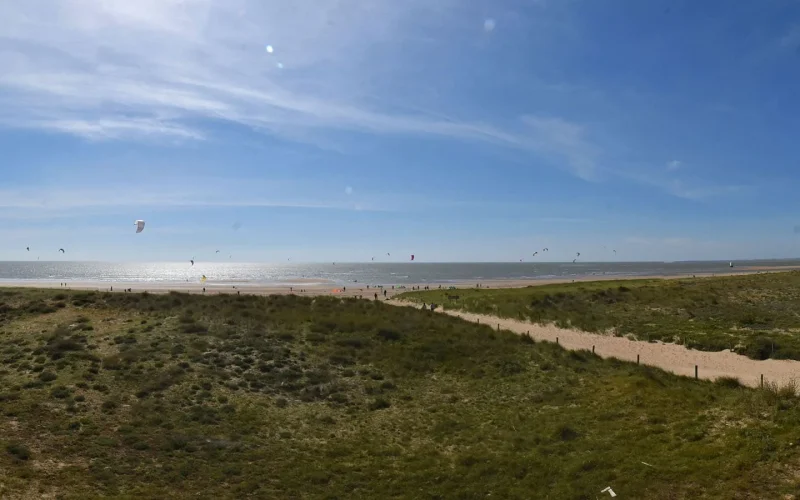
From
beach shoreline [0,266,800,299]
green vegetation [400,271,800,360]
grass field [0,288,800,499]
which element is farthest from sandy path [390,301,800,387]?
beach shoreline [0,266,800,299]

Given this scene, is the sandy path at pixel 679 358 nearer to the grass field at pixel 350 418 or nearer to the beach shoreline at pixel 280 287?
the grass field at pixel 350 418

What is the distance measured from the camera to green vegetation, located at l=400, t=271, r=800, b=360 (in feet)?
115

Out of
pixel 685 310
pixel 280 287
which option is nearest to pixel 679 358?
pixel 685 310

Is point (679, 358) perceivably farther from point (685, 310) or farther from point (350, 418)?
point (350, 418)

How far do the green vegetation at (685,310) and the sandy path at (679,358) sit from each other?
5.29 feet

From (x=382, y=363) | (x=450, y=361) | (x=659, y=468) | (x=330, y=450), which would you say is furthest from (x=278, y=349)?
(x=659, y=468)

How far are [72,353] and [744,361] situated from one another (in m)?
38.7

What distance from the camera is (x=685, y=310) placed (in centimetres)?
4838

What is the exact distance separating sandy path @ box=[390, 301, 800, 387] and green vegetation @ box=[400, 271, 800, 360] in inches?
63.4

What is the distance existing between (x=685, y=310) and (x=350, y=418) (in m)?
42.4

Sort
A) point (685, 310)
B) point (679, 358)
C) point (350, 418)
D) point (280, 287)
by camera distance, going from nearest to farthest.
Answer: point (350, 418), point (679, 358), point (685, 310), point (280, 287)

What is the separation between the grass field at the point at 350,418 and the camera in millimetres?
13109

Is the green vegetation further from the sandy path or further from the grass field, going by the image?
the grass field

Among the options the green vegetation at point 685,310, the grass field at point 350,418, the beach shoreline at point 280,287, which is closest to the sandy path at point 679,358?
the green vegetation at point 685,310
